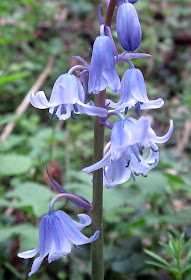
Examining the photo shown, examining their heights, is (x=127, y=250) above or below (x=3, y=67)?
below

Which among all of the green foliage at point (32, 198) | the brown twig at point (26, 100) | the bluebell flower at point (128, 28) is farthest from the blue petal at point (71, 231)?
the brown twig at point (26, 100)

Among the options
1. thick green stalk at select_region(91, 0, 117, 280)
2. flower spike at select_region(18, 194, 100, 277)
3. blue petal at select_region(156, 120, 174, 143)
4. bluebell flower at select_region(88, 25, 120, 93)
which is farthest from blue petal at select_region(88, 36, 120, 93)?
flower spike at select_region(18, 194, 100, 277)

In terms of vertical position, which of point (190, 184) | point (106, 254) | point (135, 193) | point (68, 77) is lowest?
point (106, 254)

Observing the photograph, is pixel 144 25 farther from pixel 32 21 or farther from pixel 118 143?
pixel 118 143

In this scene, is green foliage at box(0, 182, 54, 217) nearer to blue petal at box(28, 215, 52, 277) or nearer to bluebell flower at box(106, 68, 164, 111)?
blue petal at box(28, 215, 52, 277)

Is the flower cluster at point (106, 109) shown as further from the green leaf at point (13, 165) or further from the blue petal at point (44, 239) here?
the green leaf at point (13, 165)

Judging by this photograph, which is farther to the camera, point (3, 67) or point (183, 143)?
point (3, 67)

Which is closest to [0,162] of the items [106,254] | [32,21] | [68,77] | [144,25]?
[106,254]
